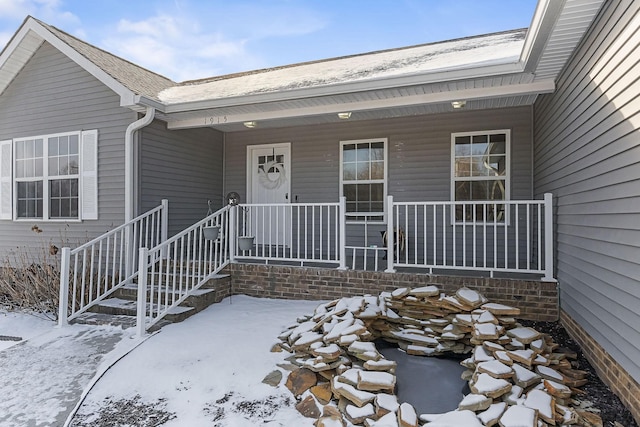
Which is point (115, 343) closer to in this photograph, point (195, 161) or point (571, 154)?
point (195, 161)

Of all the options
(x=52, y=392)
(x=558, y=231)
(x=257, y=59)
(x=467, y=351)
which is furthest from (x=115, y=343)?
(x=257, y=59)

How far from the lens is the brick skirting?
435 centimetres

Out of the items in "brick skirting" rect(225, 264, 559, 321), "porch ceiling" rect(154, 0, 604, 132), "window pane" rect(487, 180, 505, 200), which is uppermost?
"porch ceiling" rect(154, 0, 604, 132)

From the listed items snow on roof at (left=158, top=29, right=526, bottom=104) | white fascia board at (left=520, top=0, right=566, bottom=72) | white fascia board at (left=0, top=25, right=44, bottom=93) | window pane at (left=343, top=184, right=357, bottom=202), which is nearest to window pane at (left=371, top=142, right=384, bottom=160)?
window pane at (left=343, top=184, right=357, bottom=202)

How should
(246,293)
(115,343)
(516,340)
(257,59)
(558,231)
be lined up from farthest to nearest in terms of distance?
(257,59)
(246,293)
(558,231)
(115,343)
(516,340)

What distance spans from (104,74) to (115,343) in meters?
4.00

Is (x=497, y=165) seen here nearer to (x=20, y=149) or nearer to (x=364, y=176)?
(x=364, y=176)

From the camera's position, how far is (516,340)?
11.1 ft

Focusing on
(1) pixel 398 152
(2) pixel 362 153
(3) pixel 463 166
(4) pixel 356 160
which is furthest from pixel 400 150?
(3) pixel 463 166

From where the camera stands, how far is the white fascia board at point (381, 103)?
462 centimetres

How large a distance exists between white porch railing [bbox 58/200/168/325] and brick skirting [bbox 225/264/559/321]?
1436 millimetres

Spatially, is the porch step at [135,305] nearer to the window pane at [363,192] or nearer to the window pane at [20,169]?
the window pane at [363,192]

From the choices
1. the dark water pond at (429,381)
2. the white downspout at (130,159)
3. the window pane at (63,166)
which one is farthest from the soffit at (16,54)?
the dark water pond at (429,381)

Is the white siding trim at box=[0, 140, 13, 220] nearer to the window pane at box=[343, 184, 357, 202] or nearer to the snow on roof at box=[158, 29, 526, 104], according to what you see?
the snow on roof at box=[158, 29, 526, 104]
